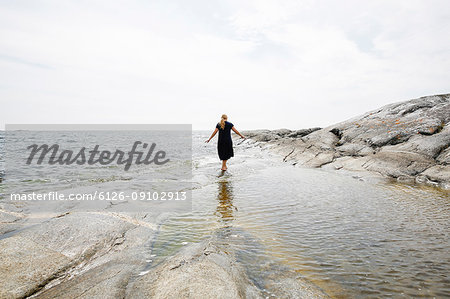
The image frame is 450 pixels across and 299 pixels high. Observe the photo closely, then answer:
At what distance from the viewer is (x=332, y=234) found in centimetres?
470

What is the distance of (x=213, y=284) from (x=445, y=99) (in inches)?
1010

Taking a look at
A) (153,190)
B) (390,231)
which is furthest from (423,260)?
(153,190)

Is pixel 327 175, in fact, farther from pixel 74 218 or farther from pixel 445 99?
pixel 445 99

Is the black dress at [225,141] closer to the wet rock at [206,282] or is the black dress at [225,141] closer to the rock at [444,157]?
the rock at [444,157]

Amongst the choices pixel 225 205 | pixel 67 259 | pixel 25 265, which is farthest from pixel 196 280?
pixel 225 205

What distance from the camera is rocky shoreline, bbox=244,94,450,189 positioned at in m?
10.6

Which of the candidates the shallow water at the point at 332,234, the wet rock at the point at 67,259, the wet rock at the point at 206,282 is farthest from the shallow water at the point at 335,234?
the wet rock at the point at 67,259

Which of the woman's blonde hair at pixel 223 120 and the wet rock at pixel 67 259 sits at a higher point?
the woman's blonde hair at pixel 223 120

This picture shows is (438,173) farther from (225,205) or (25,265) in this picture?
(25,265)

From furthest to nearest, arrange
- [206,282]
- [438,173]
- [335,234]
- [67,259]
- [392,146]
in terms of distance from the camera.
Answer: [392,146] → [438,173] → [335,234] → [67,259] → [206,282]

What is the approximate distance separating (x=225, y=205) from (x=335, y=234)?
121 inches

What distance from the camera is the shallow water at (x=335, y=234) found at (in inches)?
128

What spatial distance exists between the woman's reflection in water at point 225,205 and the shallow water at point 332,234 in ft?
0.09

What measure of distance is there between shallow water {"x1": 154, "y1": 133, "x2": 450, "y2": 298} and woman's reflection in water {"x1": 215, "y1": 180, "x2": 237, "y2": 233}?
0.9 inches
